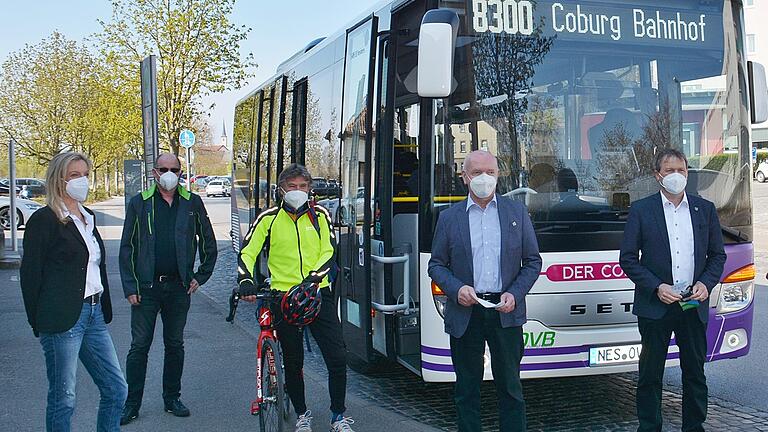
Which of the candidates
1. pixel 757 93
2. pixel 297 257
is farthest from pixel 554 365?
pixel 757 93

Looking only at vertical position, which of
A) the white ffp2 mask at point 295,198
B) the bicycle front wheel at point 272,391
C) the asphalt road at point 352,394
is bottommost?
the asphalt road at point 352,394

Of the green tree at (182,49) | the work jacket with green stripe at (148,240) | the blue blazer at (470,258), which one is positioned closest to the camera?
the blue blazer at (470,258)

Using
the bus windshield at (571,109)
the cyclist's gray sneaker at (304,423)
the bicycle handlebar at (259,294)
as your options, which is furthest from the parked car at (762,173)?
the bicycle handlebar at (259,294)

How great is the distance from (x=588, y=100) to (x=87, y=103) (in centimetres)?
4921

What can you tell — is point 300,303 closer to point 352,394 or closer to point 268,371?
point 268,371

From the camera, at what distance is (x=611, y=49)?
577 cm

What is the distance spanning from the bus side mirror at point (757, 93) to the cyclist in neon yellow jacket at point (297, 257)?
3391 mm

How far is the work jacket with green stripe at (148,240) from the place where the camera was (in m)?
6.09

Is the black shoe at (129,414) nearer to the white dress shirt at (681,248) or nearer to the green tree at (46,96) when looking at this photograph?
the white dress shirt at (681,248)

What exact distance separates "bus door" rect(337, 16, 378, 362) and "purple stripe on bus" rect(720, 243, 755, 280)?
2.51m

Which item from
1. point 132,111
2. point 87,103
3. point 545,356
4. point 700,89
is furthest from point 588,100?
point 87,103

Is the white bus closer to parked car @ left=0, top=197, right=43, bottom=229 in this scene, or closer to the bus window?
the bus window

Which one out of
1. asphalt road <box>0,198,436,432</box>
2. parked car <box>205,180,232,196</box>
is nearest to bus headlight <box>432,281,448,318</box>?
asphalt road <box>0,198,436,432</box>

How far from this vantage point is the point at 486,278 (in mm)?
4816
